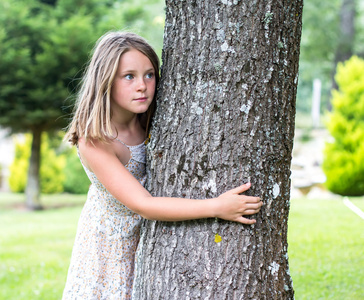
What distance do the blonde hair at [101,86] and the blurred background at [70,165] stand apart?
1.07 ft

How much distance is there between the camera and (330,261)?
4.37 metres

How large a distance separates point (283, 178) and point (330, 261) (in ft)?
9.71

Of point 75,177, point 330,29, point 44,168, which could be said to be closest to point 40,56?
point 44,168

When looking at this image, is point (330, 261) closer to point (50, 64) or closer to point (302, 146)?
point (50, 64)

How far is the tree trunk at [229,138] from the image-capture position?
169 cm

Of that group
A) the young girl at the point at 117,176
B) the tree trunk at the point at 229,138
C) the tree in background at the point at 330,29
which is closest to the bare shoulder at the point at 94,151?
the young girl at the point at 117,176

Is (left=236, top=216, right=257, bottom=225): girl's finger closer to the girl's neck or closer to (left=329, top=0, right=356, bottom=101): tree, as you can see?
the girl's neck

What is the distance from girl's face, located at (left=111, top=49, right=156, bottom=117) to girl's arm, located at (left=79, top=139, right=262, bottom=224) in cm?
21

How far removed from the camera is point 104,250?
2.04m

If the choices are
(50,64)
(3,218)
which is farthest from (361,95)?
(3,218)

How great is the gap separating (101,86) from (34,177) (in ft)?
29.7

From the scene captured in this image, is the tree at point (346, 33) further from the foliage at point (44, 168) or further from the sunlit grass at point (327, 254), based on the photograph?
the foliage at point (44, 168)

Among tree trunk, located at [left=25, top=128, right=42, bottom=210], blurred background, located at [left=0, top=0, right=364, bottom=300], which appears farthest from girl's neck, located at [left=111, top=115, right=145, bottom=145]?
tree trunk, located at [left=25, top=128, right=42, bottom=210]

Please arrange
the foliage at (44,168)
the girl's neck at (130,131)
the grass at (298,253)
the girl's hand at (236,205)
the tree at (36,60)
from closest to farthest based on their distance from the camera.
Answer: the girl's hand at (236,205), the girl's neck at (130,131), the grass at (298,253), the tree at (36,60), the foliage at (44,168)
